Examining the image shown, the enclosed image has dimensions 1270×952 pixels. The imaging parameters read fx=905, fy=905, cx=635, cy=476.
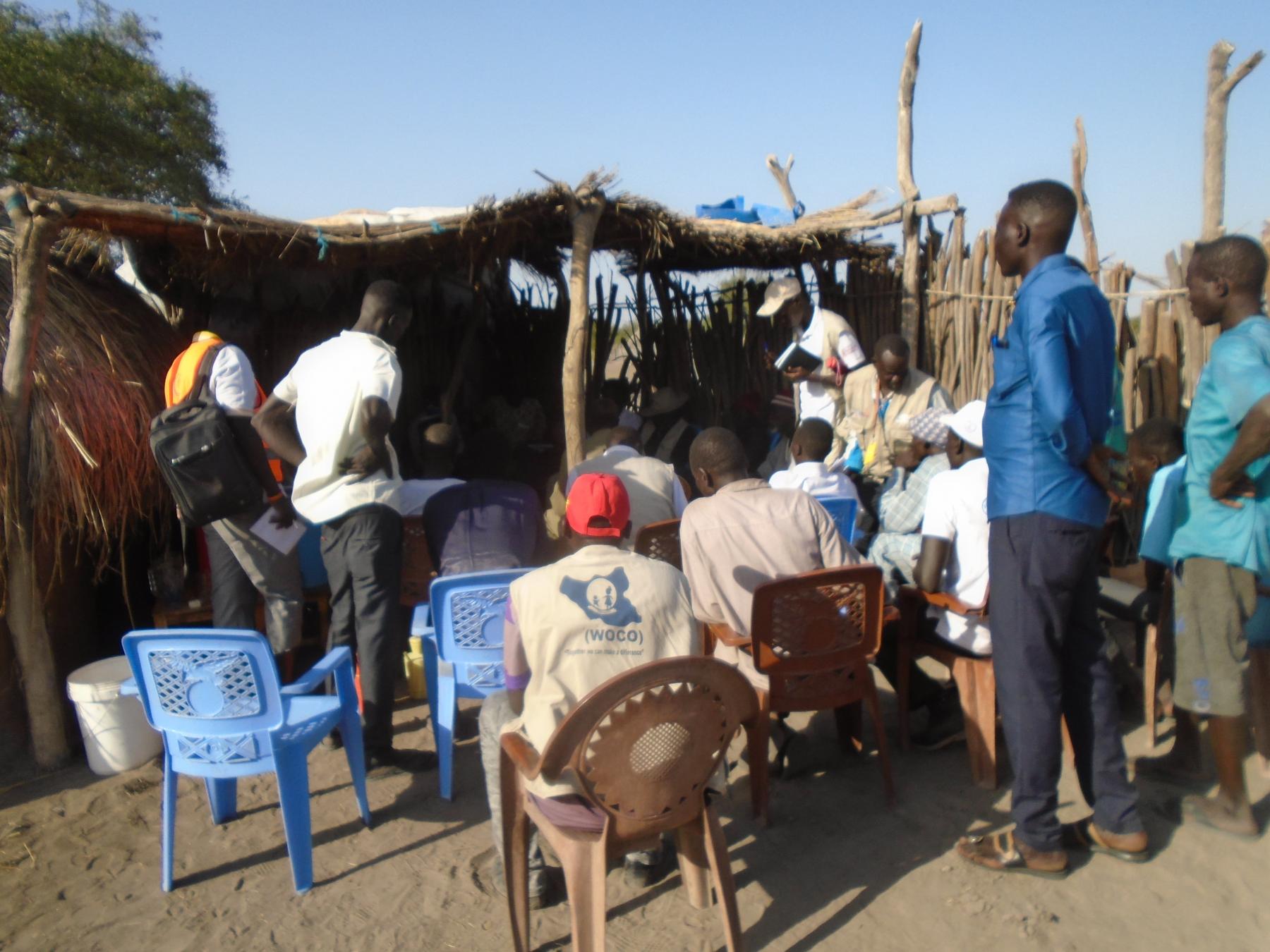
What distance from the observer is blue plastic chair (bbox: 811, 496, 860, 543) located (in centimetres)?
437

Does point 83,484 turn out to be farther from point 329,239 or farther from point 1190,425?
point 1190,425

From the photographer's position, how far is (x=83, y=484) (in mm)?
4332

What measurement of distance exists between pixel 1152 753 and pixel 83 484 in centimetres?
501

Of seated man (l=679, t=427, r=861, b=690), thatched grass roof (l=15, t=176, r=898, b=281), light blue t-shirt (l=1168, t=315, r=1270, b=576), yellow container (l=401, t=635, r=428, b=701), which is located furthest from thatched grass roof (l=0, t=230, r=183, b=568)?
light blue t-shirt (l=1168, t=315, r=1270, b=576)

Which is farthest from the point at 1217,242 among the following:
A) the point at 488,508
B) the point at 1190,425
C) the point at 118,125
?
the point at 118,125

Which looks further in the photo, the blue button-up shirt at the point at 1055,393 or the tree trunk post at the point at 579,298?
the tree trunk post at the point at 579,298

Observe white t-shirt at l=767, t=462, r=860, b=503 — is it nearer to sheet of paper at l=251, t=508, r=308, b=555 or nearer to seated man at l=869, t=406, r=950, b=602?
seated man at l=869, t=406, r=950, b=602

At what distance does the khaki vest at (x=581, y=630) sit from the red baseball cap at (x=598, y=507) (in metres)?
0.16

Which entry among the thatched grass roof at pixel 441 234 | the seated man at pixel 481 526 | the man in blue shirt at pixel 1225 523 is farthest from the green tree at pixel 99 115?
the man in blue shirt at pixel 1225 523

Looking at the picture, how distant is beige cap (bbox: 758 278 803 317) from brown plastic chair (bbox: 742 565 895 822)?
3.57 metres

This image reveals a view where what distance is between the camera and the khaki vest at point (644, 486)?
440cm

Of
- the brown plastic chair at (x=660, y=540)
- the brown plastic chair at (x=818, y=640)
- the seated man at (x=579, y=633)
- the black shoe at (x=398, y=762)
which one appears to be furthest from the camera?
the brown plastic chair at (x=660, y=540)

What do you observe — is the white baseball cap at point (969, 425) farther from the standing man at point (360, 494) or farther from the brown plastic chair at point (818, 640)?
the standing man at point (360, 494)

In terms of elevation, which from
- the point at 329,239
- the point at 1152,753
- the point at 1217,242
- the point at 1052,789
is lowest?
the point at 1152,753
